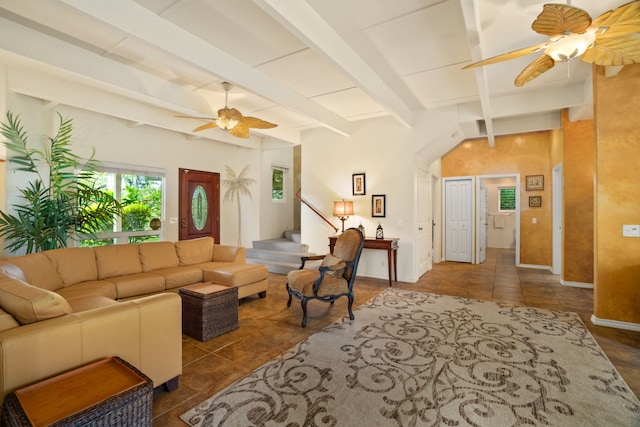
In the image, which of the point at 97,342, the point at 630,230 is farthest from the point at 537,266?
the point at 97,342

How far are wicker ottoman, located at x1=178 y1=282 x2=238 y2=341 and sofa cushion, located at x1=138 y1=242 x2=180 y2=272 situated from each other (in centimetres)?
108

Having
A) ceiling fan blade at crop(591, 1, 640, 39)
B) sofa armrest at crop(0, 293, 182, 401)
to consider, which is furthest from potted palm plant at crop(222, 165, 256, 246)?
ceiling fan blade at crop(591, 1, 640, 39)

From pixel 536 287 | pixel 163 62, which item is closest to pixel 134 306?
pixel 163 62

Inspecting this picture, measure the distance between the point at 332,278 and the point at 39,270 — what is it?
9.98 feet

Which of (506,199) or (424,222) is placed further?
(506,199)

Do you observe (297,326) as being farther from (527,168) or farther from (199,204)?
(527,168)

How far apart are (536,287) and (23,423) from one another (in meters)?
6.19

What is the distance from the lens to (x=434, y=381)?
225cm

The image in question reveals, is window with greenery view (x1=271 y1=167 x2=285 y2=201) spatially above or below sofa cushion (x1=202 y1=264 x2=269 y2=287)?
above

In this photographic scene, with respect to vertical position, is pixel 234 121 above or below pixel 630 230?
above

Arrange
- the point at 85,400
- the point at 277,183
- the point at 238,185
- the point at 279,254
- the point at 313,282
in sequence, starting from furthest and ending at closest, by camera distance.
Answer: the point at 277,183 < the point at 238,185 < the point at 279,254 < the point at 313,282 < the point at 85,400

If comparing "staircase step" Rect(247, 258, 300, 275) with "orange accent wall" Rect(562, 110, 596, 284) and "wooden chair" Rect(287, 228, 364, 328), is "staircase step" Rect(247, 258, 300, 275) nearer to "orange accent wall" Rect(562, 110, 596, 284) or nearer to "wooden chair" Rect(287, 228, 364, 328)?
"wooden chair" Rect(287, 228, 364, 328)

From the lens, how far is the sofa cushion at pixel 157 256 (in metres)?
4.07

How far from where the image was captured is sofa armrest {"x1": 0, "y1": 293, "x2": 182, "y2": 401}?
150 centimetres
